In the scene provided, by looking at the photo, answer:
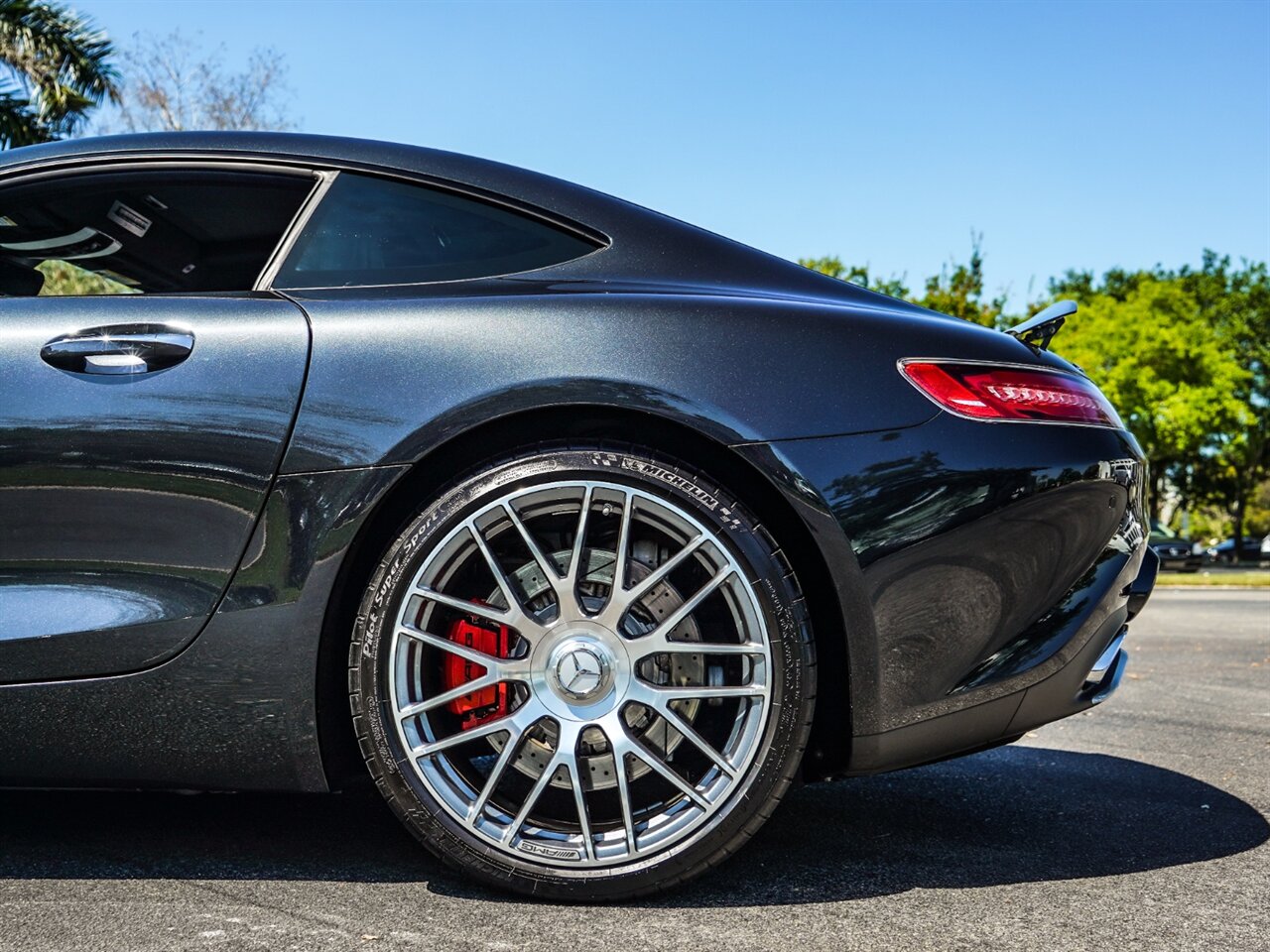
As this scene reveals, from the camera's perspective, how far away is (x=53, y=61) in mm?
15547

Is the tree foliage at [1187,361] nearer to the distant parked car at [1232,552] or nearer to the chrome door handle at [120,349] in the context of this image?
the distant parked car at [1232,552]

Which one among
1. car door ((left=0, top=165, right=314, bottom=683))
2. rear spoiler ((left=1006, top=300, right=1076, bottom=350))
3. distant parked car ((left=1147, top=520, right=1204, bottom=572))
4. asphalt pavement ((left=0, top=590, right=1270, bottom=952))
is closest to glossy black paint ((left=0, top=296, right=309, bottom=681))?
car door ((left=0, top=165, right=314, bottom=683))

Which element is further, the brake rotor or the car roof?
the car roof

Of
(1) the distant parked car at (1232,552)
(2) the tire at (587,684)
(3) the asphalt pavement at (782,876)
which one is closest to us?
(3) the asphalt pavement at (782,876)

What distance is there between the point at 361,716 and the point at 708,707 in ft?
2.17

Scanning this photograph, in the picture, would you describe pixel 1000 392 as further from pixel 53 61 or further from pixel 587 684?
pixel 53 61

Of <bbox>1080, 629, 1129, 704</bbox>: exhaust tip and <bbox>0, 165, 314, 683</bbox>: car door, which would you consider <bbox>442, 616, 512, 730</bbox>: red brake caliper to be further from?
<bbox>1080, 629, 1129, 704</bbox>: exhaust tip

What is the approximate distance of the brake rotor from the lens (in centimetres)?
214

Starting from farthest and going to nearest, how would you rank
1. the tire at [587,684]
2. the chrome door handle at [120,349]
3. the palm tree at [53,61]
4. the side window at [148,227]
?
the palm tree at [53,61] < the side window at [148,227] < the chrome door handle at [120,349] < the tire at [587,684]

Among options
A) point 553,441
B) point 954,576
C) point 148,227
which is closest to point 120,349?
point 148,227

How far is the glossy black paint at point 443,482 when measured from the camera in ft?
6.87

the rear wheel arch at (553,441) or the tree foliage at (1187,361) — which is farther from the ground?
the tree foliage at (1187,361)

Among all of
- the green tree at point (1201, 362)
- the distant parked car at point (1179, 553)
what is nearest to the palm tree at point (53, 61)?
the green tree at point (1201, 362)

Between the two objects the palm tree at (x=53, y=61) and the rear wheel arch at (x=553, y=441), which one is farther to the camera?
the palm tree at (x=53, y=61)
